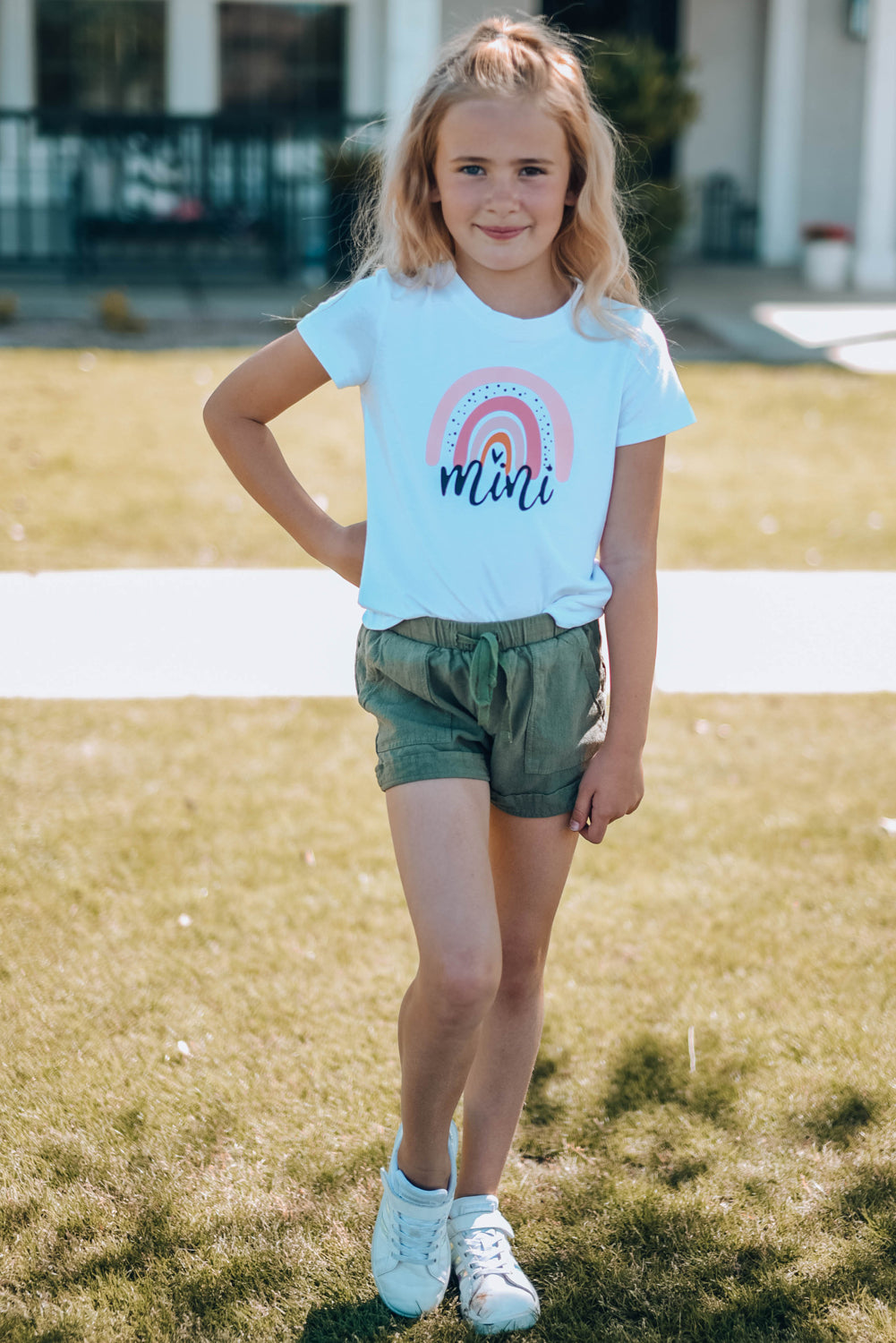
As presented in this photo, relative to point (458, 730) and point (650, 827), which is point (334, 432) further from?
point (458, 730)

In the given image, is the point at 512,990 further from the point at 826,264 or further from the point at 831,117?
the point at 831,117

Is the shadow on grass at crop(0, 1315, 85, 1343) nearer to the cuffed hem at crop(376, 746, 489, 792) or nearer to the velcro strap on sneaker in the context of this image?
the velcro strap on sneaker

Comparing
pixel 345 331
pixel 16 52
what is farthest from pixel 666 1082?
pixel 16 52

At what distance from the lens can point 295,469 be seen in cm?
717

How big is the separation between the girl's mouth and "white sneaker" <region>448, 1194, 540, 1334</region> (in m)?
1.52

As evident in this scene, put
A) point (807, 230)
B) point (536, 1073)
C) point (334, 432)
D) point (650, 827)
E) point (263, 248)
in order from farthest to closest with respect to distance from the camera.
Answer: point (807, 230) → point (263, 248) → point (334, 432) → point (650, 827) → point (536, 1073)

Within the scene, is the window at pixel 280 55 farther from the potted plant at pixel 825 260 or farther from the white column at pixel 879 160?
the white column at pixel 879 160

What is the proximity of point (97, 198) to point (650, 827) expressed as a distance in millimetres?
10821

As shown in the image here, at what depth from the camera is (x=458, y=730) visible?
2.12m

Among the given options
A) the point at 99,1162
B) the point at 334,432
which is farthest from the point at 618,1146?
the point at 334,432

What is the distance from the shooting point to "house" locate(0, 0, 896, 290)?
12.2 meters

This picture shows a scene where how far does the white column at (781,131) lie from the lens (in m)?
14.9

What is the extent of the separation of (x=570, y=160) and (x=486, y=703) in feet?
2.71

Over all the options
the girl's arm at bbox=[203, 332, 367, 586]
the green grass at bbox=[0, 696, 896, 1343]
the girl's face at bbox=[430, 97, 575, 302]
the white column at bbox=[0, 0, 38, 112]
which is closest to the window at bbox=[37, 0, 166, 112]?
the white column at bbox=[0, 0, 38, 112]
